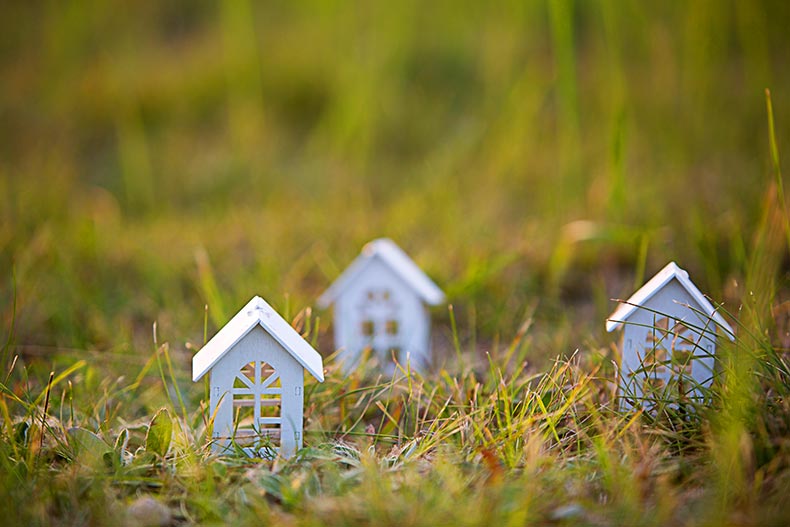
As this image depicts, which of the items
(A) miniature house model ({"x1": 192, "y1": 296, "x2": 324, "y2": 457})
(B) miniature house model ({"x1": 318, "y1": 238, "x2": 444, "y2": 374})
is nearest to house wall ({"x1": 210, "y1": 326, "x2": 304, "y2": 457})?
(A) miniature house model ({"x1": 192, "y1": 296, "x2": 324, "y2": 457})

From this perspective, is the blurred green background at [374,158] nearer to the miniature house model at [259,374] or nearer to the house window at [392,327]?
the house window at [392,327]

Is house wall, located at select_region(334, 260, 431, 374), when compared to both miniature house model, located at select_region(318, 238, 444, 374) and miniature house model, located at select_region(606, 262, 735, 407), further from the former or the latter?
miniature house model, located at select_region(606, 262, 735, 407)

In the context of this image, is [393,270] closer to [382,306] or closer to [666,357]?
[382,306]

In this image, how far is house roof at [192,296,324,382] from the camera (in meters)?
1.00

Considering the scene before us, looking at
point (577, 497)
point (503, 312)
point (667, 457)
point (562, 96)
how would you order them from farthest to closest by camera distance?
point (562, 96) < point (503, 312) < point (667, 457) < point (577, 497)

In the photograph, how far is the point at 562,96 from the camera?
1998mm

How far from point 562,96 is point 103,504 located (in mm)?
1598

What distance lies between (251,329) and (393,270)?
0.52 metres

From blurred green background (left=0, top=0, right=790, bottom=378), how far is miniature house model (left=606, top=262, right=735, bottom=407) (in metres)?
0.27

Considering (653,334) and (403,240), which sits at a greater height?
(403,240)

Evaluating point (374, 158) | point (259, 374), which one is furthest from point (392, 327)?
point (374, 158)

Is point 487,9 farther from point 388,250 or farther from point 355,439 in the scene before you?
point 355,439

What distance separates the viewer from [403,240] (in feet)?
6.82

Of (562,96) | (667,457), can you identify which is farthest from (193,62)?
(667,457)
